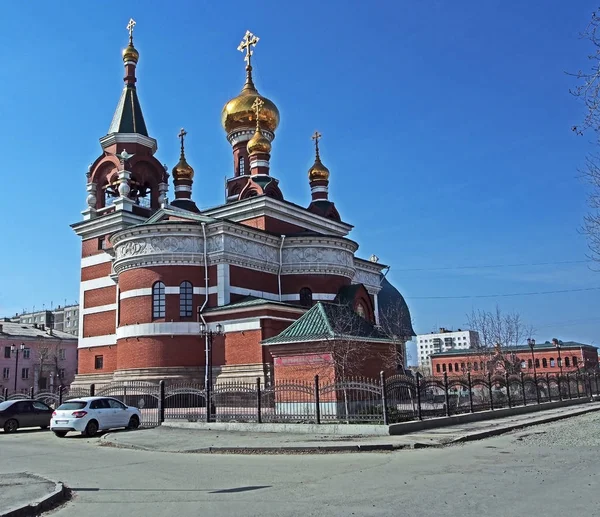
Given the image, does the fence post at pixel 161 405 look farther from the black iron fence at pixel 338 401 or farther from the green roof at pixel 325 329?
the green roof at pixel 325 329

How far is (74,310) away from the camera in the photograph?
99500mm

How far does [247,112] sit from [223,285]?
14.9m

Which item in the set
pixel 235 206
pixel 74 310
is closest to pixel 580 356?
pixel 235 206

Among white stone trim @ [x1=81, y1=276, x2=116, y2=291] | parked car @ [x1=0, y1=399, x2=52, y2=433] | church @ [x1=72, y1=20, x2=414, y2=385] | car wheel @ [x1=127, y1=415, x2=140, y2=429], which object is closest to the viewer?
car wheel @ [x1=127, y1=415, x2=140, y2=429]

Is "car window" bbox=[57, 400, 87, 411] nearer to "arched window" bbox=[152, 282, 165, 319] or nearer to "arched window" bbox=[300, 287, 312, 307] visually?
"arched window" bbox=[152, 282, 165, 319]

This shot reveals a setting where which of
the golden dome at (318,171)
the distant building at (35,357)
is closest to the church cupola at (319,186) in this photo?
the golden dome at (318,171)

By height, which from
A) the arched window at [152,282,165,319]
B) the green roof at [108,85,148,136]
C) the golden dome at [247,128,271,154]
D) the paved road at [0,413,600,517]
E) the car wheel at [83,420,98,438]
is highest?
the green roof at [108,85,148,136]

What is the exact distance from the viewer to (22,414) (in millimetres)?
21594

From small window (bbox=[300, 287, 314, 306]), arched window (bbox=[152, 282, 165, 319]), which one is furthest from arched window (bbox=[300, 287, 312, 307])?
arched window (bbox=[152, 282, 165, 319])

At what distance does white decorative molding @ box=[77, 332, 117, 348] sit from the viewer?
32944 mm

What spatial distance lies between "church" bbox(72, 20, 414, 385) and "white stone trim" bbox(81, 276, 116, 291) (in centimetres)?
7

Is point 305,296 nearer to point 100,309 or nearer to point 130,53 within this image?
point 100,309

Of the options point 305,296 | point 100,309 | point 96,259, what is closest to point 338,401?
point 305,296

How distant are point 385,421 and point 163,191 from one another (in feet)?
82.8
